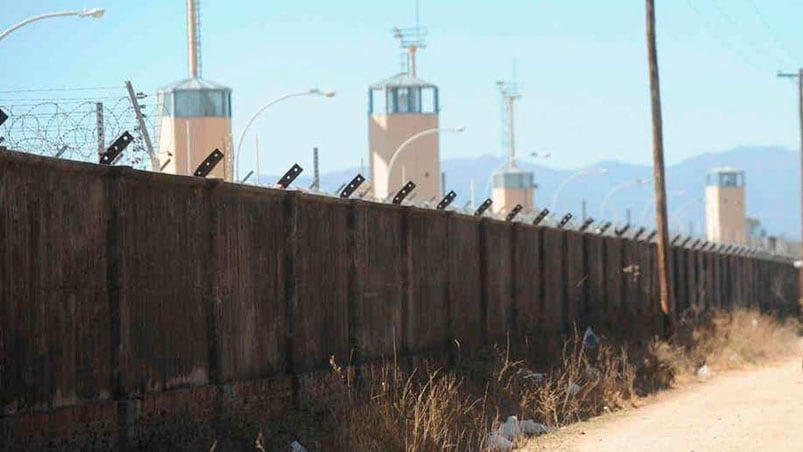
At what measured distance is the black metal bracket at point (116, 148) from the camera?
12844mm

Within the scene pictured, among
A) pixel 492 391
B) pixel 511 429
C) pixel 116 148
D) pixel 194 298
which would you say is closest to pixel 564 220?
pixel 492 391

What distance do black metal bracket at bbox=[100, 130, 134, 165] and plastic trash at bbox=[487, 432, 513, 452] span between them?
16.1ft

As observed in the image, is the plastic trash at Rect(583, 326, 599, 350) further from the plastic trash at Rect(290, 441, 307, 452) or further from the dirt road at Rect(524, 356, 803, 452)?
the plastic trash at Rect(290, 441, 307, 452)

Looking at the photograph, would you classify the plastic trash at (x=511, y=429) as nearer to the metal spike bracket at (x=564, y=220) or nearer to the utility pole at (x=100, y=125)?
the utility pole at (x=100, y=125)

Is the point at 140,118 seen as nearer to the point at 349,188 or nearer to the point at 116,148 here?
the point at 116,148

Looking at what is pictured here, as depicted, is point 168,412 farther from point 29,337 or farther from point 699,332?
point 699,332

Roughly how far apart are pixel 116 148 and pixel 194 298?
1.89 metres

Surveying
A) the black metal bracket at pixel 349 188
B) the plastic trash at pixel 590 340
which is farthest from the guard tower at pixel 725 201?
the black metal bracket at pixel 349 188

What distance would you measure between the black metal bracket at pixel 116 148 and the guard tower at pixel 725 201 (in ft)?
445

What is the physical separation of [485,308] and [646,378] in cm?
438

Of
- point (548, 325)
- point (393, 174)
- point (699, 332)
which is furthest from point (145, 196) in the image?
A: point (393, 174)

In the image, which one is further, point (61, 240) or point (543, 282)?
point (543, 282)

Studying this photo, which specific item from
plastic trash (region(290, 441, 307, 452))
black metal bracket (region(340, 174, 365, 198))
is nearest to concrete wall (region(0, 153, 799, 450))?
black metal bracket (region(340, 174, 365, 198))

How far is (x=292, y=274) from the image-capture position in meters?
16.4
